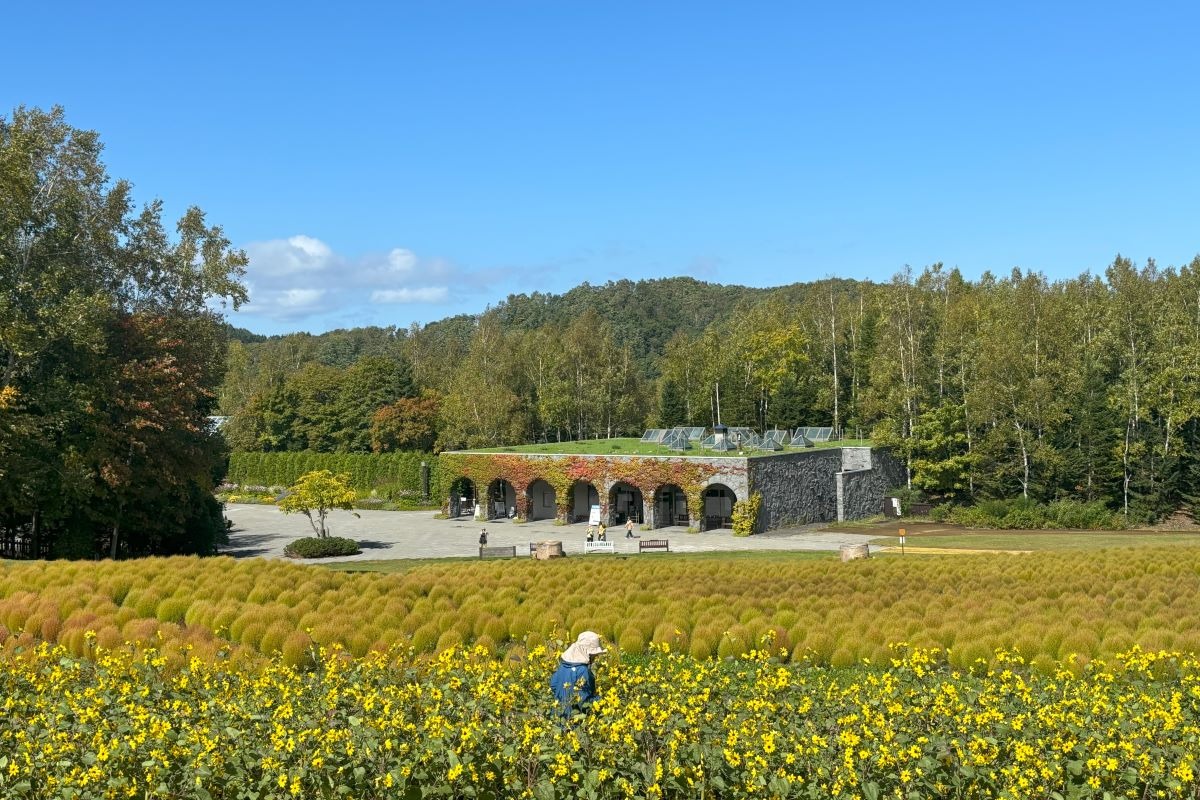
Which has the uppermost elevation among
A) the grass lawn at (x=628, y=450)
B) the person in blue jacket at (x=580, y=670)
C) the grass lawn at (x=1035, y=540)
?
the grass lawn at (x=628, y=450)

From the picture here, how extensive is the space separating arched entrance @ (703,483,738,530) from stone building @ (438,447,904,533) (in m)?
0.04

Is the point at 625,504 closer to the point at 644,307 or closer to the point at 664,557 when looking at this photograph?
the point at 664,557

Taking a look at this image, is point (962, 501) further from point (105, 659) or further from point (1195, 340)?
point (105, 659)

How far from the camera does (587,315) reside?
76.3m

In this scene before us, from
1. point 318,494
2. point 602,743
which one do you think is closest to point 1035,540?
point 318,494

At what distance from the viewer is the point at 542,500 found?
47406 mm

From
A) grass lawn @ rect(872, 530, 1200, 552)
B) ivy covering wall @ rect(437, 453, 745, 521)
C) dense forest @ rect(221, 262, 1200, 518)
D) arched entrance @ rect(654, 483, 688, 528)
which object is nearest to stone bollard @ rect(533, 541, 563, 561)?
ivy covering wall @ rect(437, 453, 745, 521)

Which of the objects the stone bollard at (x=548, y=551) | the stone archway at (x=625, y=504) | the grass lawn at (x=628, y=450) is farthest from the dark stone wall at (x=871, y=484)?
the stone bollard at (x=548, y=551)

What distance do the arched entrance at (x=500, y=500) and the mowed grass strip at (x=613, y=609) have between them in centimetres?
2436

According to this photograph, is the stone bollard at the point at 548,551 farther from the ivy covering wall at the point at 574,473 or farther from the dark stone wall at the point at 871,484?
the dark stone wall at the point at 871,484

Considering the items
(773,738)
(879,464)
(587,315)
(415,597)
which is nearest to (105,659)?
(773,738)

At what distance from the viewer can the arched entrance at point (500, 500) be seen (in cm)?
4662

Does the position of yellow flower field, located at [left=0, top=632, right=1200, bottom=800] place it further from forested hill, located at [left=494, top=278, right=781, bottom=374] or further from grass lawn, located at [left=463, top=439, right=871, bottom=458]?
forested hill, located at [left=494, top=278, right=781, bottom=374]

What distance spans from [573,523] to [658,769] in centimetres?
3851
